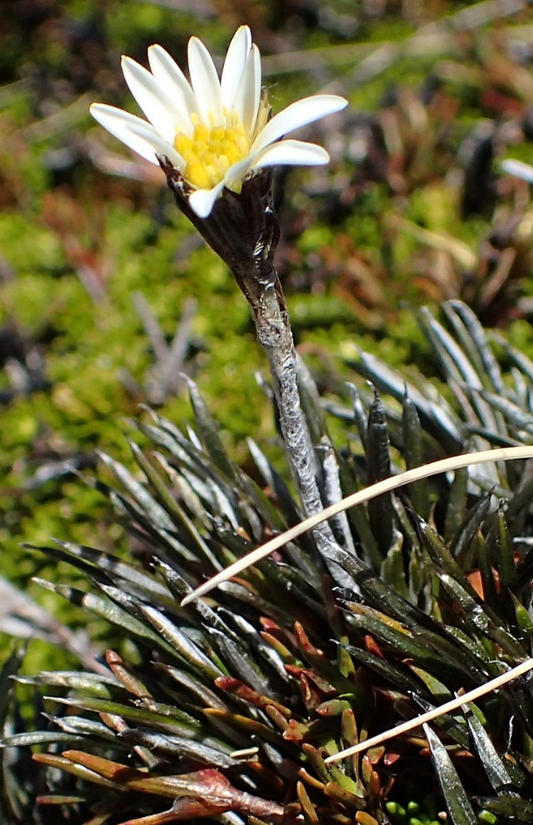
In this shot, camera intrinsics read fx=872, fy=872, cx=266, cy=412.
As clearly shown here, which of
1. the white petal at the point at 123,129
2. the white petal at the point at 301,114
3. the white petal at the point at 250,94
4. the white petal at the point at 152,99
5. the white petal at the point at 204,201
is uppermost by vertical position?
the white petal at the point at 152,99

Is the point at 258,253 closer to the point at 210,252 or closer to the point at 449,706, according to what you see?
the point at 449,706

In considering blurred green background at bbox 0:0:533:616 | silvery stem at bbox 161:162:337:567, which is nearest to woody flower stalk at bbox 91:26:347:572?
silvery stem at bbox 161:162:337:567

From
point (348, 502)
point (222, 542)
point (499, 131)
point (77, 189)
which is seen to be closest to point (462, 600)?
point (348, 502)

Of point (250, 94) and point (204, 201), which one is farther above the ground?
point (250, 94)

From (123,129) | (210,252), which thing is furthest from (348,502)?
(210,252)

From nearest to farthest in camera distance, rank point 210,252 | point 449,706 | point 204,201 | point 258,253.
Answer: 1. point 204,201
2. point 258,253
3. point 449,706
4. point 210,252

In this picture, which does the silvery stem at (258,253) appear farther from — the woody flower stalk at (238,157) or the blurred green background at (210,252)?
the blurred green background at (210,252)

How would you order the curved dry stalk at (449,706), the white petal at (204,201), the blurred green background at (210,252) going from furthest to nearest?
1. the blurred green background at (210,252)
2. the curved dry stalk at (449,706)
3. the white petal at (204,201)

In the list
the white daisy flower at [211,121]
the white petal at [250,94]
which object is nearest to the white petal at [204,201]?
the white daisy flower at [211,121]
